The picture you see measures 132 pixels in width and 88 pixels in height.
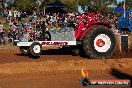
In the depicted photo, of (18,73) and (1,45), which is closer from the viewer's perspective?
(18,73)

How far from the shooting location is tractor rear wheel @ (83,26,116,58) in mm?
11328

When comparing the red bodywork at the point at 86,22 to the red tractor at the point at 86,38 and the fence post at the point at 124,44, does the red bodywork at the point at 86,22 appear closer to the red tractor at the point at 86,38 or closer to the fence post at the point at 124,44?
the red tractor at the point at 86,38

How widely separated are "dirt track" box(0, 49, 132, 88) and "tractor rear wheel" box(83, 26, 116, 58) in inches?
28.6

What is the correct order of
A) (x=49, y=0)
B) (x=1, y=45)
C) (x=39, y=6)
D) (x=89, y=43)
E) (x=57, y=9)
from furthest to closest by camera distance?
(x=49, y=0)
(x=39, y=6)
(x=57, y=9)
(x=1, y=45)
(x=89, y=43)

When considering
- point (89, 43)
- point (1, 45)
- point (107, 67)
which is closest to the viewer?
point (107, 67)

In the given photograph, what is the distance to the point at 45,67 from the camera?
395 inches

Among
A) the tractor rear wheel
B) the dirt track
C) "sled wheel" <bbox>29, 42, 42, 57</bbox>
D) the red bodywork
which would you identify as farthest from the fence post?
"sled wheel" <bbox>29, 42, 42, 57</bbox>

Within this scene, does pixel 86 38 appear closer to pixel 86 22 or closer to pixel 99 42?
pixel 86 22

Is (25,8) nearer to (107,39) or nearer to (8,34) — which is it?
(8,34)

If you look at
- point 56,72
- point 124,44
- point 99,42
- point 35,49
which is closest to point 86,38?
point 99,42

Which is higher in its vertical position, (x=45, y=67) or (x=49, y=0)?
(x=49, y=0)

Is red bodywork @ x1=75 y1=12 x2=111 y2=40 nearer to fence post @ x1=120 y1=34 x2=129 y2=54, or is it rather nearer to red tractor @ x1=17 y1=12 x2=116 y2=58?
red tractor @ x1=17 y1=12 x2=116 y2=58

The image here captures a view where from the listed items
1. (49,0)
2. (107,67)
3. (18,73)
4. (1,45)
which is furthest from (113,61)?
(49,0)

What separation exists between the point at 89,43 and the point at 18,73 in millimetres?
2833
